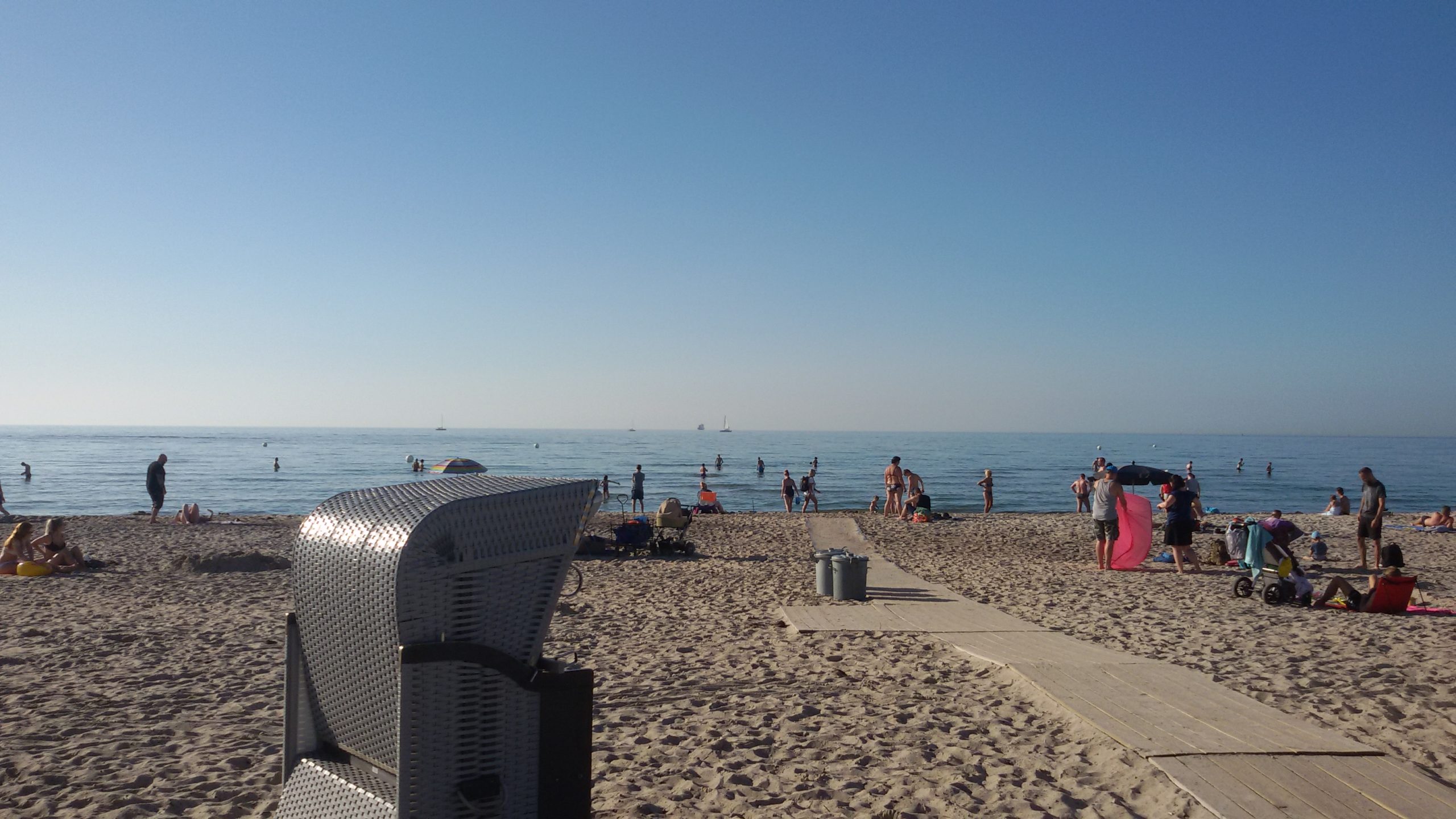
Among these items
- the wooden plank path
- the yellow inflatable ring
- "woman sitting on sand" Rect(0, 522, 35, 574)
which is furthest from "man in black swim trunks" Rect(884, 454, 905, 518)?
"woman sitting on sand" Rect(0, 522, 35, 574)

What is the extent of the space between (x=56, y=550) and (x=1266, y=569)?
16166 mm

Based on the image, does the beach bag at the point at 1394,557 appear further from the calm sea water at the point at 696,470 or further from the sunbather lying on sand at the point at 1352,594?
the calm sea water at the point at 696,470

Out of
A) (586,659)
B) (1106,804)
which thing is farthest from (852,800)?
(586,659)

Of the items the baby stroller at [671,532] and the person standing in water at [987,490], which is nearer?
the baby stroller at [671,532]

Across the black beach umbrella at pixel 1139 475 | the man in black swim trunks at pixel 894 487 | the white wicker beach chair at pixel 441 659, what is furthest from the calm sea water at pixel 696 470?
the black beach umbrella at pixel 1139 475

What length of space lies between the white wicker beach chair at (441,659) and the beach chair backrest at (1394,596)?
9.80 metres

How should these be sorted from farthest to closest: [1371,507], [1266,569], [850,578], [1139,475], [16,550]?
[1139,475] → [1371,507] → [16,550] → [1266,569] → [850,578]

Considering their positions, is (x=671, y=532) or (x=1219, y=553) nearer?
(x=1219, y=553)

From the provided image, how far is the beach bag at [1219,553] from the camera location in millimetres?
13555

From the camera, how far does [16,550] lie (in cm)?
1245

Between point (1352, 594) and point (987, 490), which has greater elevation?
point (1352, 594)

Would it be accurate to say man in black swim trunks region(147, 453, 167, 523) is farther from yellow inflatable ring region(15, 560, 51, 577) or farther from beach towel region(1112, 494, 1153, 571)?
beach towel region(1112, 494, 1153, 571)

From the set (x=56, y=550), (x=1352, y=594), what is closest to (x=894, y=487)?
(x=1352, y=594)

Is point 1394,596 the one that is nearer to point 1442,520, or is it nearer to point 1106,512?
point 1106,512
